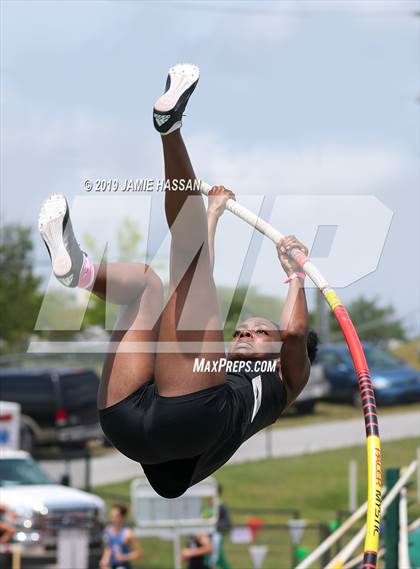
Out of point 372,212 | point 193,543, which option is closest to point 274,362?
point 372,212

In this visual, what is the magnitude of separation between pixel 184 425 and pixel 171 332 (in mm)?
400

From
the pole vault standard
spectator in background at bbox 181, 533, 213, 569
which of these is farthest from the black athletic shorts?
spectator in background at bbox 181, 533, 213, 569

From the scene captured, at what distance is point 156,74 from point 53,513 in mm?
8366

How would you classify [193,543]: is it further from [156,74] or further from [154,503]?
[156,74]

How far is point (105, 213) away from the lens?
6559 mm

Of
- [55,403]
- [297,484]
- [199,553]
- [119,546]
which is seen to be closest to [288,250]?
[199,553]

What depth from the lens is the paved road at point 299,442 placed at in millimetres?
19953

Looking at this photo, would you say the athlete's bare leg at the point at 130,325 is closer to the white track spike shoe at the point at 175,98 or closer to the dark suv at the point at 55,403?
the white track spike shoe at the point at 175,98

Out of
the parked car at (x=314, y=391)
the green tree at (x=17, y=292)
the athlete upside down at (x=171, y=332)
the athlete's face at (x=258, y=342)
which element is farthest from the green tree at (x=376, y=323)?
the athlete upside down at (x=171, y=332)

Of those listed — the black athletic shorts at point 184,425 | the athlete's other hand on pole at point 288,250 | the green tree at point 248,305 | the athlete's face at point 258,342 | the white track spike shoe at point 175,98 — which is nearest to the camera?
the white track spike shoe at point 175,98

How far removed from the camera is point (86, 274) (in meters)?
4.74

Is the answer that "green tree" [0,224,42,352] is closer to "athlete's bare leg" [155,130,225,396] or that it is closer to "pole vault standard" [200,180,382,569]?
"pole vault standard" [200,180,382,569]

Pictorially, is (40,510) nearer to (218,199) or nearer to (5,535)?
(5,535)

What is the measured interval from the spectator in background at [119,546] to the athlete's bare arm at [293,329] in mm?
7326
